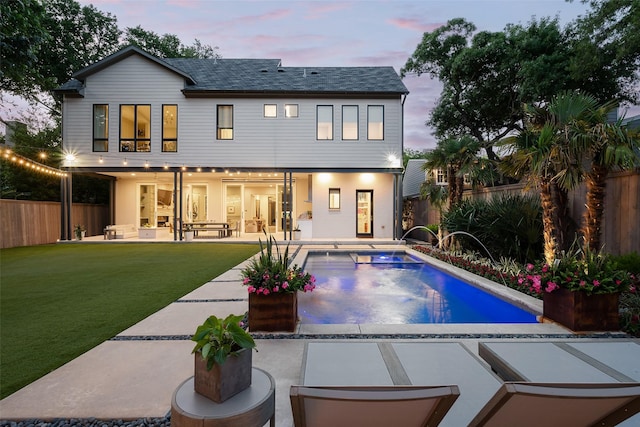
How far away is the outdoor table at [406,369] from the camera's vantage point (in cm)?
171

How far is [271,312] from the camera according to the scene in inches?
131

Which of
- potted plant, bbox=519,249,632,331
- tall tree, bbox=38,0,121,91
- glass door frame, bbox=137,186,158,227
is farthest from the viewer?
tall tree, bbox=38,0,121,91

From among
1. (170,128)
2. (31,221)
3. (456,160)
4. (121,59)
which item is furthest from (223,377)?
(121,59)

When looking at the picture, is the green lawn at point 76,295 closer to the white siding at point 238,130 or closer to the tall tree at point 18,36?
the tall tree at point 18,36

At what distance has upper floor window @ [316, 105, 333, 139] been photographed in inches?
523

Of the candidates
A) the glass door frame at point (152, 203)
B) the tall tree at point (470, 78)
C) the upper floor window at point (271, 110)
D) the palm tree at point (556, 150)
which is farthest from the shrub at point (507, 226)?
the glass door frame at point (152, 203)

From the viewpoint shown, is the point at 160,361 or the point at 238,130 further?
the point at 238,130

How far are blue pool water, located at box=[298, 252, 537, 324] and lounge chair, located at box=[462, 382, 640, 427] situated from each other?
3205 millimetres

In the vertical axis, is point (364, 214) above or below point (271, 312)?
above

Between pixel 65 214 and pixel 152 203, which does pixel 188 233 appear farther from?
pixel 65 214

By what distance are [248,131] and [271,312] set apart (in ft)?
36.1

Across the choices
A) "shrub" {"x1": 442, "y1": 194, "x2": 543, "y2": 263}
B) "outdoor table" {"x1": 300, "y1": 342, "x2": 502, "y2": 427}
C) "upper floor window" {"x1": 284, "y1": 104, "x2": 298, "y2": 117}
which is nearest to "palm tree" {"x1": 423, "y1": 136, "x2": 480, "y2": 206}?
"shrub" {"x1": 442, "y1": 194, "x2": 543, "y2": 263}

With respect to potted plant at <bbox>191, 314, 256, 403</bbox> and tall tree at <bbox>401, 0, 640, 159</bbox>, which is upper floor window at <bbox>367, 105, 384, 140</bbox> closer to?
tall tree at <bbox>401, 0, 640, 159</bbox>

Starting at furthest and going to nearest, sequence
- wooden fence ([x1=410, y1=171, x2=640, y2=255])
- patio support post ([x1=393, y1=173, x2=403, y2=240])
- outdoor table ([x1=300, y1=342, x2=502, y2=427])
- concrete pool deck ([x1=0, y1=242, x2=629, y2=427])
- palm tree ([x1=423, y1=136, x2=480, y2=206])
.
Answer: patio support post ([x1=393, y1=173, x2=403, y2=240]) < palm tree ([x1=423, y1=136, x2=480, y2=206]) < wooden fence ([x1=410, y1=171, x2=640, y2=255]) < concrete pool deck ([x1=0, y1=242, x2=629, y2=427]) < outdoor table ([x1=300, y1=342, x2=502, y2=427])
